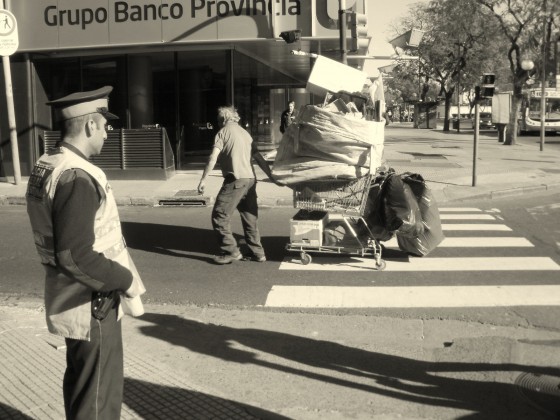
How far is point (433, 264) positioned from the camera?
336 inches

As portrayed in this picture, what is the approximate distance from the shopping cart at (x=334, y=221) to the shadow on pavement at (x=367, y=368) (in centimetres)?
259

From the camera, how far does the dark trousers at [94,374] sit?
3.11 meters

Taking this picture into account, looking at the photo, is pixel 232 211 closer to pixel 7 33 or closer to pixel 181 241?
pixel 181 241

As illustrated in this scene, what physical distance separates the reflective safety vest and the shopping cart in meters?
5.25

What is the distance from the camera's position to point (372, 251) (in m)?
8.54

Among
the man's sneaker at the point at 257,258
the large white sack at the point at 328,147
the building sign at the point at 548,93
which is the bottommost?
the man's sneaker at the point at 257,258

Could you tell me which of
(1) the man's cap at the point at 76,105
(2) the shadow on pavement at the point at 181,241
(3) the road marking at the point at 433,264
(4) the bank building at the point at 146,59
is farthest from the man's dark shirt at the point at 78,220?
(4) the bank building at the point at 146,59

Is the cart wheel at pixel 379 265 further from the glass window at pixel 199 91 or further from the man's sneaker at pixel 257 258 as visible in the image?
the glass window at pixel 199 91

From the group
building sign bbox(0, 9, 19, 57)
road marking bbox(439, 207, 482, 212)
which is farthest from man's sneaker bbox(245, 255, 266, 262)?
building sign bbox(0, 9, 19, 57)

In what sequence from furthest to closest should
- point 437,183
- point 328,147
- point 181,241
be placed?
point 437,183 < point 181,241 < point 328,147

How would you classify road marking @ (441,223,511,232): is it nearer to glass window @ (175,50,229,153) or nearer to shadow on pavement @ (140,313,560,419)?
shadow on pavement @ (140,313,560,419)

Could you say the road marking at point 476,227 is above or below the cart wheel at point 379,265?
below

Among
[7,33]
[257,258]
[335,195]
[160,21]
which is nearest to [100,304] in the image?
[335,195]

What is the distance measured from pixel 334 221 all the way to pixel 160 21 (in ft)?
34.7
